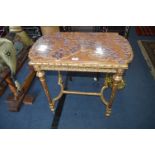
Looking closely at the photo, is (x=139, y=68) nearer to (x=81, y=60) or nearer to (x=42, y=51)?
(x=81, y=60)

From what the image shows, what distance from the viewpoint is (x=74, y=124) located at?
187 centimetres

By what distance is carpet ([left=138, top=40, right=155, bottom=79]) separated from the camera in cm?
269

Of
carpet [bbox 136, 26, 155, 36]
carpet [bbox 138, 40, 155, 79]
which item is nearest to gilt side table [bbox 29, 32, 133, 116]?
carpet [bbox 138, 40, 155, 79]

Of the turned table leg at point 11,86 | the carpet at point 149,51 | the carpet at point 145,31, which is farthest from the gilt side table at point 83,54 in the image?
the carpet at point 145,31

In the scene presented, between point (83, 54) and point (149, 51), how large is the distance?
2174 mm

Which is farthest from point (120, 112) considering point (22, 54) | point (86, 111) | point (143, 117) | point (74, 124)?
point (22, 54)

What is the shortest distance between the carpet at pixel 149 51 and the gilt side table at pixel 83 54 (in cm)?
136

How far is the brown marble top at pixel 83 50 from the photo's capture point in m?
1.34

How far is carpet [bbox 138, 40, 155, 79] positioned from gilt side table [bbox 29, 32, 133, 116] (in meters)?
1.36

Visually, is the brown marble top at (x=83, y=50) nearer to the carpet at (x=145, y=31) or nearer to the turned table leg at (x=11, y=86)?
the turned table leg at (x=11, y=86)

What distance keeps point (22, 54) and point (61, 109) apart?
1432mm

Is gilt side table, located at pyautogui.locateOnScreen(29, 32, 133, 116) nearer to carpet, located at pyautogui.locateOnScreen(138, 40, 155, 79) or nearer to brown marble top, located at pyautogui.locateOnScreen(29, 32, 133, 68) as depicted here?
brown marble top, located at pyautogui.locateOnScreen(29, 32, 133, 68)

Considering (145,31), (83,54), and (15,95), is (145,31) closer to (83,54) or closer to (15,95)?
(83,54)

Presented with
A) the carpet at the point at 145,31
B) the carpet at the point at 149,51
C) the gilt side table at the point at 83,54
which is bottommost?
the carpet at the point at 149,51
